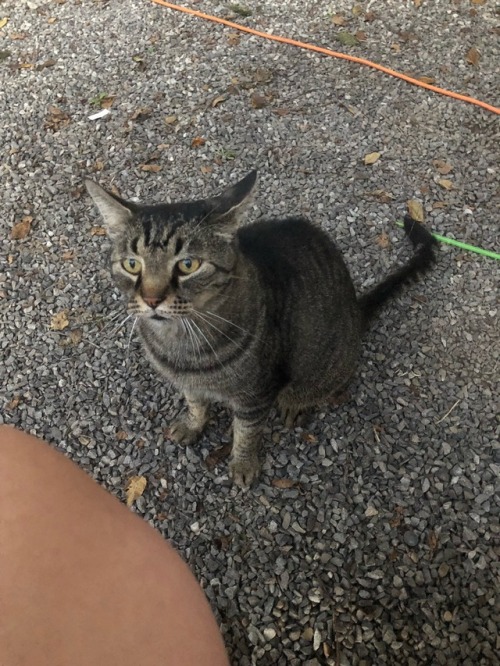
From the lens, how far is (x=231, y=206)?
6.11 ft

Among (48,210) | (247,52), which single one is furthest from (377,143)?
(48,210)

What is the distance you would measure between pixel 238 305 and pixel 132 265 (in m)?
0.43

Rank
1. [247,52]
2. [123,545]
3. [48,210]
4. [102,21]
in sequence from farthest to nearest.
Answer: [102,21]
[247,52]
[48,210]
[123,545]

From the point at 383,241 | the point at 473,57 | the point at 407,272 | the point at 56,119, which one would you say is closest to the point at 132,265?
the point at 407,272

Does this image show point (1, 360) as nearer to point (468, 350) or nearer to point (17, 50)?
point (468, 350)

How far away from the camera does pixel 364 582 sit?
7.77 feet

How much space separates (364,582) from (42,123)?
3.78 m

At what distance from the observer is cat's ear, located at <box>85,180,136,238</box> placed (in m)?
1.90

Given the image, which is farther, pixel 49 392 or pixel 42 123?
pixel 42 123

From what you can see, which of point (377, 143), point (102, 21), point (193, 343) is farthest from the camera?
point (102, 21)

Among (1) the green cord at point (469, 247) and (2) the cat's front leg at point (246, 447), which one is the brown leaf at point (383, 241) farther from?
(2) the cat's front leg at point (246, 447)

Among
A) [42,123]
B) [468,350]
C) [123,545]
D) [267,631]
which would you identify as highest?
[123,545]

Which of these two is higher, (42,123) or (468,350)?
(42,123)

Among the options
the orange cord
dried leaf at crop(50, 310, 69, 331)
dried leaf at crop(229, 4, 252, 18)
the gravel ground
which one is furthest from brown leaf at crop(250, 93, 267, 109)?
dried leaf at crop(50, 310, 69, 331)
